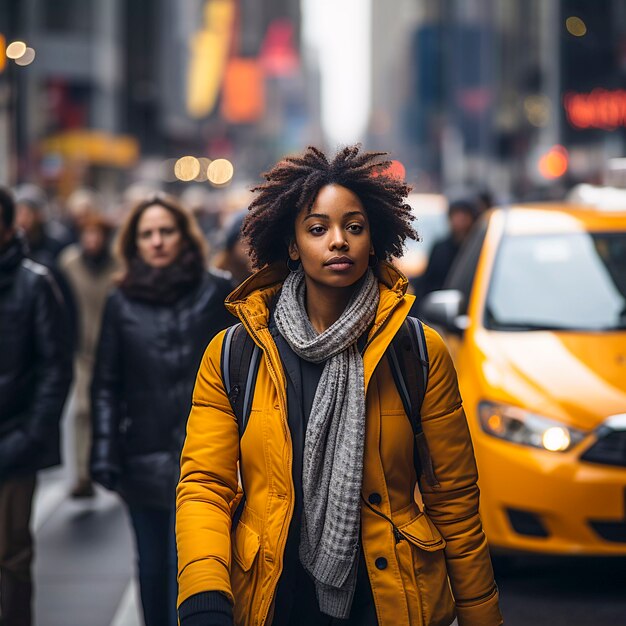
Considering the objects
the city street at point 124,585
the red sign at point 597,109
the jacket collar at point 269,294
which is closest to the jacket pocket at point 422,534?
the jacket collar at point 269,294

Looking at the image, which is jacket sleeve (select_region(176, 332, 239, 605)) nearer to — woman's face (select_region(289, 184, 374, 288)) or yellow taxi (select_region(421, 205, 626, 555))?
woman's face (select_region(289, 184, 374, 288))

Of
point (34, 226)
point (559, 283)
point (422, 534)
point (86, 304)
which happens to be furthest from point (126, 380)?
point (34, 226)

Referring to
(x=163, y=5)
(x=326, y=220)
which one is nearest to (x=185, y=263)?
(x=326, y=220)

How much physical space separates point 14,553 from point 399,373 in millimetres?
2720

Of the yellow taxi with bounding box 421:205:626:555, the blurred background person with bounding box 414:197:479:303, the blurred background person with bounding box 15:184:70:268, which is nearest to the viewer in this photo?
the yellow taxi with bounding box 421:205:626:555

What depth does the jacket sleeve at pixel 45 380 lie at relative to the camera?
5629mm

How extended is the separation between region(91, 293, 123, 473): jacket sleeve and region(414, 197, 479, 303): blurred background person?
669 cm

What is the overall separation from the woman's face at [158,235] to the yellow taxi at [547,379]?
170 centimetres

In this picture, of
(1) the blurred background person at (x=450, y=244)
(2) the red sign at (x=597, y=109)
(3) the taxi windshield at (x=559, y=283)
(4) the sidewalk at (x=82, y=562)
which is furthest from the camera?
(2) the red sign at (x=597, y=109)

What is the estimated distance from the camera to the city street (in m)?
6.40

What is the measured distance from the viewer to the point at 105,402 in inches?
221

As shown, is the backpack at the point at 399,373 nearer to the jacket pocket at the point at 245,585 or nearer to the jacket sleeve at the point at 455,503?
the jacket sleeve at the point at 455,503

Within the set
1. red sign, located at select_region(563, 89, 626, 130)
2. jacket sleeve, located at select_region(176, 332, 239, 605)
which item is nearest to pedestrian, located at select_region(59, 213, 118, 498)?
jacket sleeve, located at select_region(176, 332, 239, 605)

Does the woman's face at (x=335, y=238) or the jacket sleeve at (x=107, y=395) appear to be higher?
the woman's face at (x=335, y=238)
